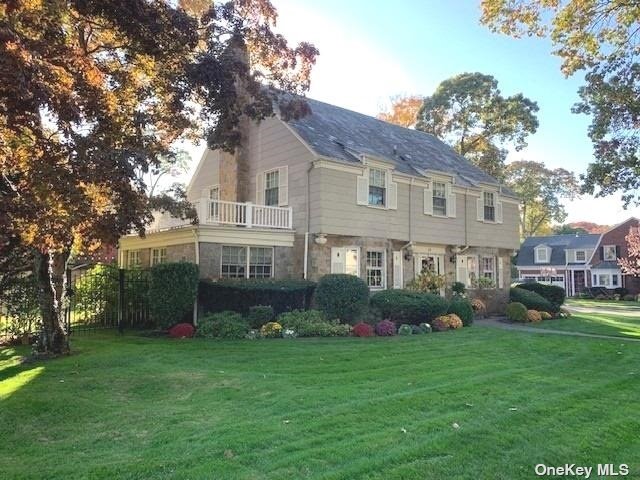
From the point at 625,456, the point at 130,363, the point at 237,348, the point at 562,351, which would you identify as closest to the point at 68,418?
the point at 130,363

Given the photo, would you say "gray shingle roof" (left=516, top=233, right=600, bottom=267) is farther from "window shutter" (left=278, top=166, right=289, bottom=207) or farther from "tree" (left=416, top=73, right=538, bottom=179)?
"window shutter" (left=278, top=166, right=289, bottom=207)

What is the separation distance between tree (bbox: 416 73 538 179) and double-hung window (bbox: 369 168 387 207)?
60.1 feet

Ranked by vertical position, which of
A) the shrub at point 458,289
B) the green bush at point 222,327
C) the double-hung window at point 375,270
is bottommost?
the green bush at point 222,327

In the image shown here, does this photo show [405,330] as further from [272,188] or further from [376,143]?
[376,143]

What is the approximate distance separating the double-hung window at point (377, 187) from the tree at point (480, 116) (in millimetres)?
18313

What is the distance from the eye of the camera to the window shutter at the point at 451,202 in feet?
72.4

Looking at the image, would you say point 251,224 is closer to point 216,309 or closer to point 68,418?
point 216,309

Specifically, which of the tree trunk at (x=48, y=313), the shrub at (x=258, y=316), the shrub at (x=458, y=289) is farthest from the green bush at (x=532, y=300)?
the tree trunk at (x=48, y=313)

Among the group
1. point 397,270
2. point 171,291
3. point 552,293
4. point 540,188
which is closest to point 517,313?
point 552,293

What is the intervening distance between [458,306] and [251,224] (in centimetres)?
759

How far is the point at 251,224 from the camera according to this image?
55.5 ft

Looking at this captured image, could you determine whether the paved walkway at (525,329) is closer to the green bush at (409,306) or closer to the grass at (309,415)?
the green bush at (409,306)

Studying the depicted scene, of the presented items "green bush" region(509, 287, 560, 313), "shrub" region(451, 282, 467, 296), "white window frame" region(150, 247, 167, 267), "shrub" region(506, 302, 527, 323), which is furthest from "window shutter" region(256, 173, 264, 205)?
"green bush" region(509, 287, 560, 313)

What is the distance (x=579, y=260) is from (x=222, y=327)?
45951mm
